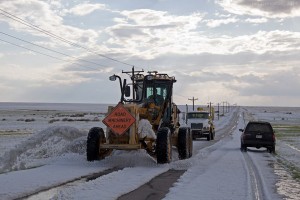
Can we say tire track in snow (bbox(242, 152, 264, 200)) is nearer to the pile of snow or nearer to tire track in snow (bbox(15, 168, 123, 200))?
tire track in snow (bbox(15, 168, 123, 200))

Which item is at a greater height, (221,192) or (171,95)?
(171,95)

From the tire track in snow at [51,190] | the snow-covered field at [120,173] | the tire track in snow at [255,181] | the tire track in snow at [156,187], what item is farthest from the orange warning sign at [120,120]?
the tire track in snow at [255,181]

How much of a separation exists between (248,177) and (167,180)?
2.51m

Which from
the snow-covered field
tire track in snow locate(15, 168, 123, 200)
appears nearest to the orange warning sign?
the snow-covered field

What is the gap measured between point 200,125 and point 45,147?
20.1 metres

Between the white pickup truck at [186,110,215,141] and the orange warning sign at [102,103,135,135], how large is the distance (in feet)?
68.8

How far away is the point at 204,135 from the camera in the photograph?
121 ft

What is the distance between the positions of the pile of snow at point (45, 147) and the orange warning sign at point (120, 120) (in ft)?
9.17

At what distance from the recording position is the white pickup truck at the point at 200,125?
36938 mm

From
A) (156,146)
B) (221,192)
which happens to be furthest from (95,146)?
(221,192)

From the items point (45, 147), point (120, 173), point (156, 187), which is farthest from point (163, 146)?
point (45, 147)

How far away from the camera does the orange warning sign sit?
645 inches

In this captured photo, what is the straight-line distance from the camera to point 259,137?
83.7 feet

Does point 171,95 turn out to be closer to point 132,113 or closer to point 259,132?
point 132,113
